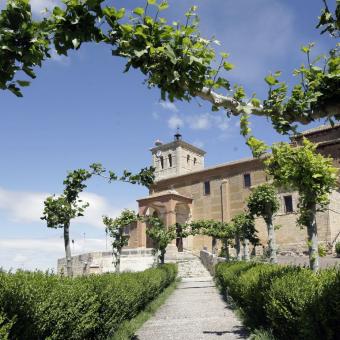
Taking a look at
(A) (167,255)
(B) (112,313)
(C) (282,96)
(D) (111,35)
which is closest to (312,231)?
(B) (112,313)

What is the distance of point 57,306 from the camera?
5.55 m

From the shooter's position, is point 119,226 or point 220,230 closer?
point 119,226

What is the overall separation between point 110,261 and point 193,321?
95.3ft

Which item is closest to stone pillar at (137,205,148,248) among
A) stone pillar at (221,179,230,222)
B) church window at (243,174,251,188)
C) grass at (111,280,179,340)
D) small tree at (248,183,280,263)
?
stone pillar at (221,179,230,222)

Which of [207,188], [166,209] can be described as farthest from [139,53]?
[207,188]

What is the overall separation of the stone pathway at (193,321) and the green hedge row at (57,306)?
1.38m

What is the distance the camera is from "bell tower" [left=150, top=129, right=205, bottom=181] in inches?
2276

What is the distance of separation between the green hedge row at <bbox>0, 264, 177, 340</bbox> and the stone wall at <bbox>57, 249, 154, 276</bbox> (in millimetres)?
25843

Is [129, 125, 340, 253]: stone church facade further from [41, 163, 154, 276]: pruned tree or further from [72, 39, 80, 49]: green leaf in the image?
[72, 39, 80, 49]: green leaf

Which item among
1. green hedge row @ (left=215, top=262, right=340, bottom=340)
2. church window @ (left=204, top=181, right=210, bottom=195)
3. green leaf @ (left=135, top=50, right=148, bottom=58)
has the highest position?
church window @ (left=204, top=181, right=210, bottom=195)

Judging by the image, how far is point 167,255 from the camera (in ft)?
130

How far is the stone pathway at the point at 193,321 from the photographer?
30.6 ft

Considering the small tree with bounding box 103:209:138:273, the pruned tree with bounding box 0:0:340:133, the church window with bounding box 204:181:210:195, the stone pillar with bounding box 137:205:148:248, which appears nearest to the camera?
the pruned tree with bounding box 0:0:340:133

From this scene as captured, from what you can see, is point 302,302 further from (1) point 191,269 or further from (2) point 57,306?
(1) point 191,269
